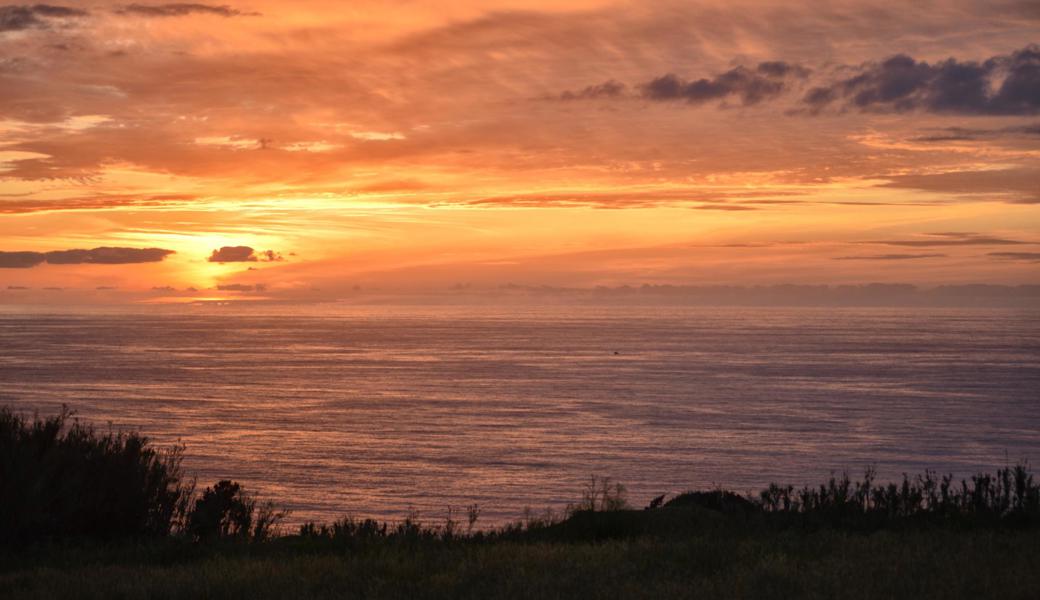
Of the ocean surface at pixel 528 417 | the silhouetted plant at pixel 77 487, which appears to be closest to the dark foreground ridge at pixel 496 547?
the silhouetted plant at pixel 77 487

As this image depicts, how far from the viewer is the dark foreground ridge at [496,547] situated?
29.9 feet

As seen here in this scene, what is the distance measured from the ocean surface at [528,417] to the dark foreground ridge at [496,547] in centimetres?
934

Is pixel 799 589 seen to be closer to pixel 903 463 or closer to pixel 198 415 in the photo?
pixel 903 463

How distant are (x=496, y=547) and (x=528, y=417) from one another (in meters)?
43.3

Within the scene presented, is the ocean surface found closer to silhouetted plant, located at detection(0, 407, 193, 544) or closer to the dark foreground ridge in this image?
silhouetted plant, located at detection(0, 407, 193, 544)

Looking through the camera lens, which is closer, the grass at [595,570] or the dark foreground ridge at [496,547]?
the grass at [595,570]

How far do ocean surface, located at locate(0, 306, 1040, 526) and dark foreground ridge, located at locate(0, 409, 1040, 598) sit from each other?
934cm

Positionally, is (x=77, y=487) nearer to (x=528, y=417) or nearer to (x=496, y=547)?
(x=496, y=547)

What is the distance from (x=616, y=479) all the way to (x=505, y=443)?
358 inches

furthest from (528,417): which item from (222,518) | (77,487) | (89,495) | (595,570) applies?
(595,570)

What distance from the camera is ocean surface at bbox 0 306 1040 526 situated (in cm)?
3612

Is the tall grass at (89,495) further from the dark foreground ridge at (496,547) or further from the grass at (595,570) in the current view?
the grass at (595,570)

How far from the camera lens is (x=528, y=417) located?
54.3 m

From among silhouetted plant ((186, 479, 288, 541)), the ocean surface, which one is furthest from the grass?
the ocean surface
